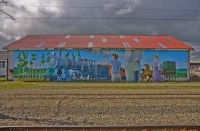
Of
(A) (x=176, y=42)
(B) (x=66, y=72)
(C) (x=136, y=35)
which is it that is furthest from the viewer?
(C) (x=136, y=35)

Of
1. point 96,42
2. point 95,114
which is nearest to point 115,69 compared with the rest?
point 96,42

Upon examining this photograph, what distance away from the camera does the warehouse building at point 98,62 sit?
100ft

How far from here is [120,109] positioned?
10750 mm

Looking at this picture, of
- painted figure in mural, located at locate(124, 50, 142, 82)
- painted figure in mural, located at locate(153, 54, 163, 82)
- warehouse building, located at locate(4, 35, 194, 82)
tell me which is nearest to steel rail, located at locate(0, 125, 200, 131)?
warehouse building, located at locate(4, 35, 194, 82)

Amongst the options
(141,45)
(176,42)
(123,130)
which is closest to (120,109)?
(123,130)

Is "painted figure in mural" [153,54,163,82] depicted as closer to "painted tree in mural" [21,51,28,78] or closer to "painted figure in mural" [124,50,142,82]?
"painted figure in mural" [124,50,142,82]

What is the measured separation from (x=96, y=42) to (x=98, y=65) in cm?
421

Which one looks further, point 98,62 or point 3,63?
point 3,63

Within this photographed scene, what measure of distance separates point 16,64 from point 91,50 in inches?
414

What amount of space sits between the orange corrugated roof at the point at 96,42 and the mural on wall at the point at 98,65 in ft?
3.32

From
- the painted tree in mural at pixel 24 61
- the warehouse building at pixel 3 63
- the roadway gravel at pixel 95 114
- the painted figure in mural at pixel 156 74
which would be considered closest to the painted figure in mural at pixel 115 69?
the painted figure in mural at pixel 156 74

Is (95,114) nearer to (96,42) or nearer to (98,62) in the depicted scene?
(98,62)

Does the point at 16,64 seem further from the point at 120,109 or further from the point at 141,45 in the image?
the point at 120,109

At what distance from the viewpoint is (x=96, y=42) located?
3316cm
